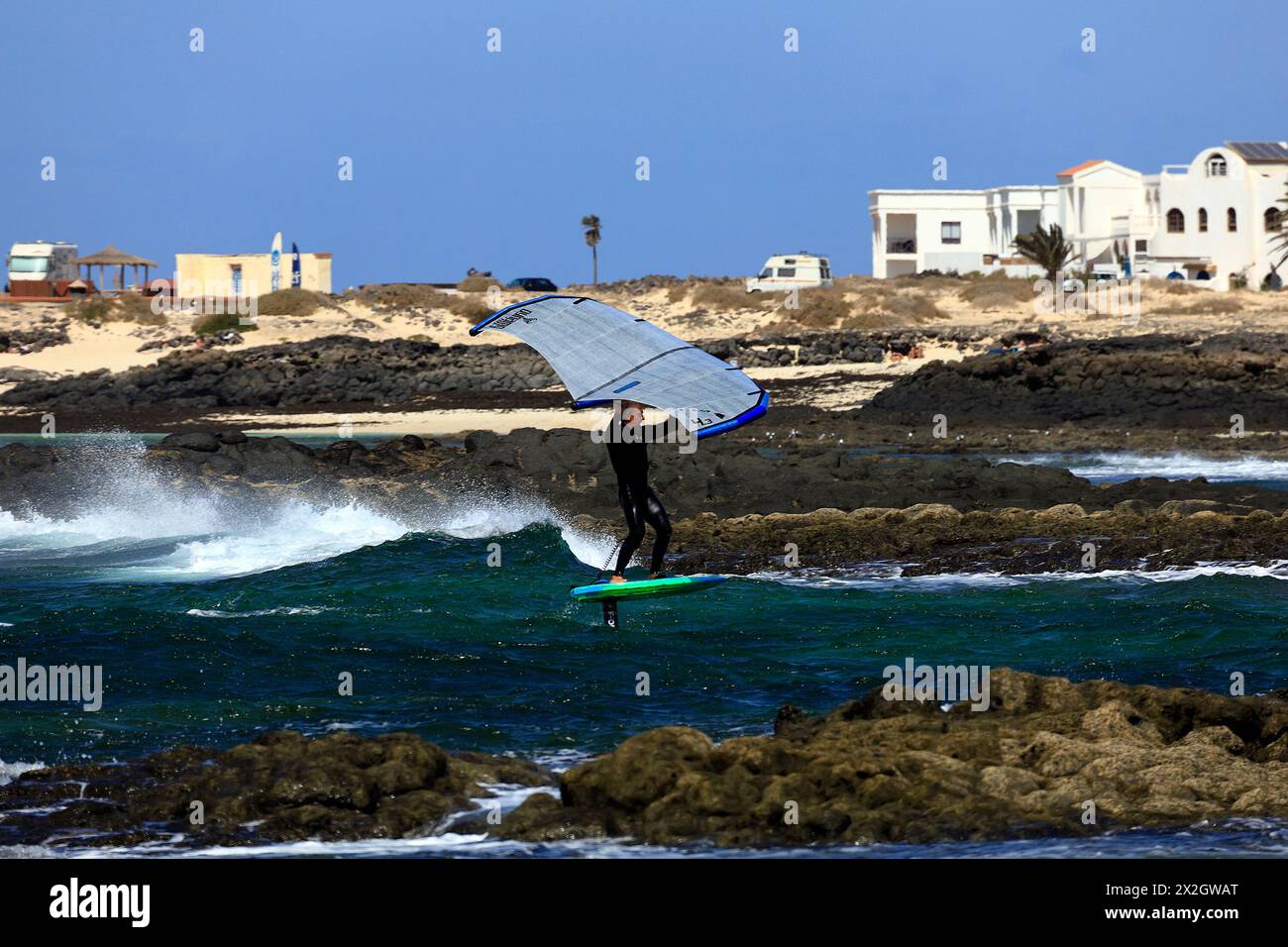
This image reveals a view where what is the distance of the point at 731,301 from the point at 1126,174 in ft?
89.0

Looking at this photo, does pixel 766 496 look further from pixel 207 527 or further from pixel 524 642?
pixel 524 642

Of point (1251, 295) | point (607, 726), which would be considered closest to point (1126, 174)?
point (1251, 295)

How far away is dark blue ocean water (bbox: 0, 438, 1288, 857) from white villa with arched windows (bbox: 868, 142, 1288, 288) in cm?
5621

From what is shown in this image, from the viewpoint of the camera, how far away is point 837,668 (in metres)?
17.0

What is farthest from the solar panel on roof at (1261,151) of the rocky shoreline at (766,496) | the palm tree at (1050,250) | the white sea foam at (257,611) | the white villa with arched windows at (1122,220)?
the white sea foam at (257,611)

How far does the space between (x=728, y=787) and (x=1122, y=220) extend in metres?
77.2

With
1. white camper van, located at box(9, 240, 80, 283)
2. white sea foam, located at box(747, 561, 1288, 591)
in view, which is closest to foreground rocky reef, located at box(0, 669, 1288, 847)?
white sea foam, located at box(747, 561, 1288, 591)

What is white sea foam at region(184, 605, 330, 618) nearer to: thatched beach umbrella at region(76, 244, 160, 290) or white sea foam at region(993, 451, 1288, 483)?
white sea foam at region(993, 451, 1288, 483)

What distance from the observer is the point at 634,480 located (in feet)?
49.9

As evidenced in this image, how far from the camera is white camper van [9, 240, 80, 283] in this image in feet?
278

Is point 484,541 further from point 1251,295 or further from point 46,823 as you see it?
point 1251,295

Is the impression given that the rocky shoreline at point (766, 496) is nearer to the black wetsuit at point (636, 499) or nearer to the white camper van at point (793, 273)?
the black wetsuit at point (636, 499)

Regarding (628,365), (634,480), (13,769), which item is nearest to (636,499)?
(634,480)
